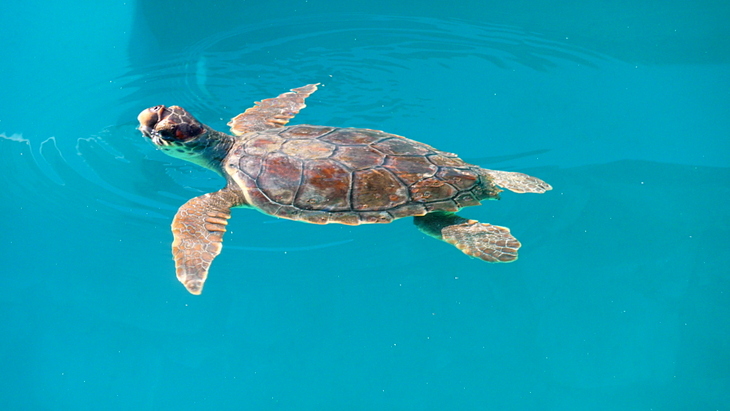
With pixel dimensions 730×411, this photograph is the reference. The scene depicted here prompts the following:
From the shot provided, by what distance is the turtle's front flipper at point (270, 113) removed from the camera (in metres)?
4.13

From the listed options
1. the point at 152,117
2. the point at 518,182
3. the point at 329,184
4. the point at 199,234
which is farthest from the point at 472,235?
the point at 152,117

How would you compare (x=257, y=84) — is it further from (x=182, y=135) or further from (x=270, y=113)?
(x=182, y=135)

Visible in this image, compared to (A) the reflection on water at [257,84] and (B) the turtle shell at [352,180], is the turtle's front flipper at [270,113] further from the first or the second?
(B) the turtle shell at [352,180]

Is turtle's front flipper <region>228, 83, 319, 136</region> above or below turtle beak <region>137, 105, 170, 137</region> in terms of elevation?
below

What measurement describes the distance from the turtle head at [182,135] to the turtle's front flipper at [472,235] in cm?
156

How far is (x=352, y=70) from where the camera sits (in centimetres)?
482

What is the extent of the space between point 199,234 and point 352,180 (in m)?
1.04

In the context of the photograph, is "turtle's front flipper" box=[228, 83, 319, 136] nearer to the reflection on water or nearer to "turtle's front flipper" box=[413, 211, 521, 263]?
the reflection on water

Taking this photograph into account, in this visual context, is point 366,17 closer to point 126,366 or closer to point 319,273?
point 319,273

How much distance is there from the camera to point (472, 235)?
3420 millimetres

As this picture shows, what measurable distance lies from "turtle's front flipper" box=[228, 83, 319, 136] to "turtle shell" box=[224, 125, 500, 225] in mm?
651

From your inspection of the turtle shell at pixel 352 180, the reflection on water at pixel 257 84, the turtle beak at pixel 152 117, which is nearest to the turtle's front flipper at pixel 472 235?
the turtle shell at pixel 352 180

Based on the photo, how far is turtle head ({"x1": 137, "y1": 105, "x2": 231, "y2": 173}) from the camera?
11.8ft

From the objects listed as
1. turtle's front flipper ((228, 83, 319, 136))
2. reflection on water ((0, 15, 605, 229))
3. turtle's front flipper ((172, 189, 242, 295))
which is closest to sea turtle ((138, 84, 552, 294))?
turtle's front flipper ((172, 189, 242, 295))
